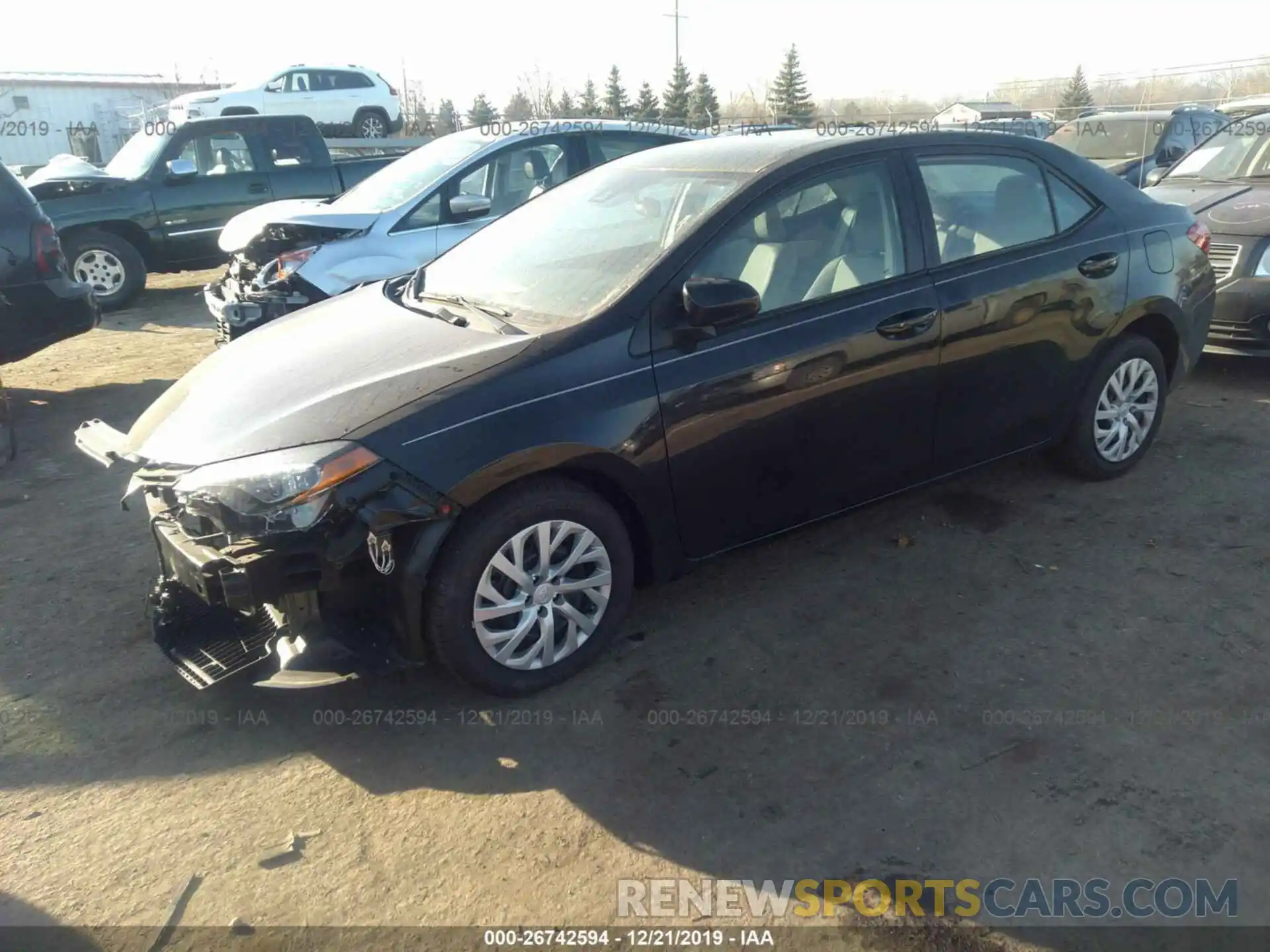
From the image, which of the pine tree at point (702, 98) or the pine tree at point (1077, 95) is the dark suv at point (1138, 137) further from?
the pine tree at point (702, 98)

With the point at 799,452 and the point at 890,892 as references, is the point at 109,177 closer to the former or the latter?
the point at 799,452

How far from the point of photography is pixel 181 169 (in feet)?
33.9

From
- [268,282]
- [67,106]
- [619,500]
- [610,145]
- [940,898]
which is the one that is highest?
[67,106]

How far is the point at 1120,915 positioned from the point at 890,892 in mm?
553

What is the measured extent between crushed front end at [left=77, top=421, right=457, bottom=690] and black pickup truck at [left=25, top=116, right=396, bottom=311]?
8.35m

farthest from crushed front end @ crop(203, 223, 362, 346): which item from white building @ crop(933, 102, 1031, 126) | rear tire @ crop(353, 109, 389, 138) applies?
white building @ crop(933, 102, 1031, 126)

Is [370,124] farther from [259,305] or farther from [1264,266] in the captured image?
[1264,266]

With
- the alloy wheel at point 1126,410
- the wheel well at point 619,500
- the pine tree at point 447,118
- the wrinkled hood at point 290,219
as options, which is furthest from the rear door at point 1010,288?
the pine tree at point 447,118

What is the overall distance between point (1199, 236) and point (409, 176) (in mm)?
5433

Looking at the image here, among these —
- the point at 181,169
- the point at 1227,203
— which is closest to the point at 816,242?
the point at 1227,203

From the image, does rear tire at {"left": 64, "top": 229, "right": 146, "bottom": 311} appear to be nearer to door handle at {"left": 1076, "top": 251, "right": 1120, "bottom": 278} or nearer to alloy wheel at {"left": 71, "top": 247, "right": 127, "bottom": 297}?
alloy wheel at {"left": 71, "top": 247, "right": 127, "bottom": 297}

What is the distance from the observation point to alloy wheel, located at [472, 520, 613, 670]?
314 centimetres

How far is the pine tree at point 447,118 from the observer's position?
117 feet

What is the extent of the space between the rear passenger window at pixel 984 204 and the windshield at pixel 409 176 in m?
4.31
